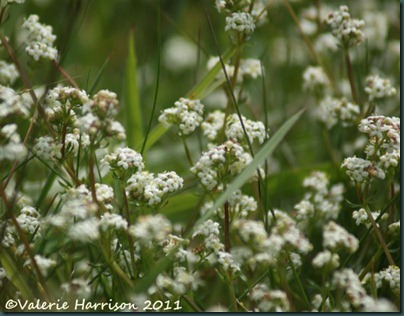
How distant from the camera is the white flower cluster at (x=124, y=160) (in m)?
2.19

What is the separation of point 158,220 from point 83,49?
301cm

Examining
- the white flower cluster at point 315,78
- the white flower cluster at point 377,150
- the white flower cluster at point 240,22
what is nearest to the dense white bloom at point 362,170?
the white flower cluster at point 377,150

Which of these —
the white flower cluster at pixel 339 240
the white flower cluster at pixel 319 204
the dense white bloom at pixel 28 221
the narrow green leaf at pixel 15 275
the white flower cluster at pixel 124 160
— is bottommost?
the narrow green leaf at pixel 15 275

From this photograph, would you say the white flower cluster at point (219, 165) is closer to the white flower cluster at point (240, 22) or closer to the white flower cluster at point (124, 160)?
the white flower cluster at point (124, 160)

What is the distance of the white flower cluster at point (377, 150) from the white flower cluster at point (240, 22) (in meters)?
0.52

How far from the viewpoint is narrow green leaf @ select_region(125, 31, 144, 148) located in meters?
3.09

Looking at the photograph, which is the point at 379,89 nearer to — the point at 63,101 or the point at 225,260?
the point at 225,260

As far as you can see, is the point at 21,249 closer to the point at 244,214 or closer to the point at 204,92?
the point at 244,214

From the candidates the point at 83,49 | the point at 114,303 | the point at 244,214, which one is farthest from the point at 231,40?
the point at 83,49

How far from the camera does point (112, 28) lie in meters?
4.96

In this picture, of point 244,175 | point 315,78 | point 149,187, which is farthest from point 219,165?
point 315,78

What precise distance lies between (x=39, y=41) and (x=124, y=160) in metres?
0.66

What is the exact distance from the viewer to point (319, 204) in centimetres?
279

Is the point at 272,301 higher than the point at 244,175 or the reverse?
the reverse
